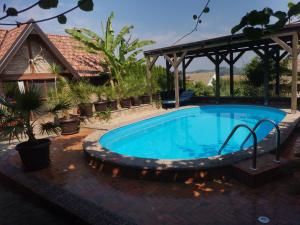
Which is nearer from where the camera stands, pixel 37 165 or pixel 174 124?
pixel 37 165

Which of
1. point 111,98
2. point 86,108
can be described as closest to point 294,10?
point 86,108

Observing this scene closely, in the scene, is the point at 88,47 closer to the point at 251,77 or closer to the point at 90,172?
the point at 90,172

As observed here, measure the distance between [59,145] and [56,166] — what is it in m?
2.29

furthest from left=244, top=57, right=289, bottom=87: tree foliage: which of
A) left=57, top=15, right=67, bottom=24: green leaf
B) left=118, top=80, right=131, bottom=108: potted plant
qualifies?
left=57, top=15, right=67, bottom=24: green leaf

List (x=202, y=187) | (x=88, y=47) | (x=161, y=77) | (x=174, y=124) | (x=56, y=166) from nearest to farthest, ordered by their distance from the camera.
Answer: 1. (x=202, y=187)
2. (x=56, y=166)
3. (x=174, y=124)
4. (x=88, y=47)
5. (x=161, y=77)

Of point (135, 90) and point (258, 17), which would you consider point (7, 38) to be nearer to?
point (135, 90)

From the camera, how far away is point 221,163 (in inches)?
203

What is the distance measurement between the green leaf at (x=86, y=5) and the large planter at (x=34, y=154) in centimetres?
550

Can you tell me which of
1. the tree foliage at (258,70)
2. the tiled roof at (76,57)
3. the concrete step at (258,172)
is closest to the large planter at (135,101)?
the tiled roof at (76,57)

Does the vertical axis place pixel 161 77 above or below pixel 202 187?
above

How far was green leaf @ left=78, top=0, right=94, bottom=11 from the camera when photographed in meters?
1.47

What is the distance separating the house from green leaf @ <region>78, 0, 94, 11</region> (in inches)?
451

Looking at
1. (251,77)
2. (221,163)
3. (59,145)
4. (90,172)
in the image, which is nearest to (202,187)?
(221,163)

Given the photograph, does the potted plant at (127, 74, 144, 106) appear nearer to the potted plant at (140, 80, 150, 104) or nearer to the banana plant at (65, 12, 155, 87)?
the potted plant at (140, 80, 150, 104)
